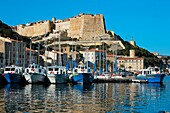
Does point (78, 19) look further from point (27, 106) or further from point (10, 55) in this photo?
point (27, 106)

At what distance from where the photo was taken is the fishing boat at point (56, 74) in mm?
53781

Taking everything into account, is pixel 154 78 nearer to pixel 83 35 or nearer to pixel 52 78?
pixel 52 78

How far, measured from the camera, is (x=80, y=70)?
192ft

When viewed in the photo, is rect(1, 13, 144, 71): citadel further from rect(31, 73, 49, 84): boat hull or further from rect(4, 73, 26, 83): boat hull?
rect(4, 73, 26, 83): boat hull

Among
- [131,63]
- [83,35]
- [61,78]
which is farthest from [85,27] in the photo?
[61,78]

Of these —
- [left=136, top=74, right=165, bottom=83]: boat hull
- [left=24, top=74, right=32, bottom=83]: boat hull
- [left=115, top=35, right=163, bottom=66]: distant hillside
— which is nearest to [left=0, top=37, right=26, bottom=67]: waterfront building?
[left=24, top=74, right=32, bottom=83]: boat hull

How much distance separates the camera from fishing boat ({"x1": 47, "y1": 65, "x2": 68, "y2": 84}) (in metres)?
53.8

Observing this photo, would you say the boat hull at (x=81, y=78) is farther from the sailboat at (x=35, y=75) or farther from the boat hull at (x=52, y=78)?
the sailboat at (x=35, y=75)

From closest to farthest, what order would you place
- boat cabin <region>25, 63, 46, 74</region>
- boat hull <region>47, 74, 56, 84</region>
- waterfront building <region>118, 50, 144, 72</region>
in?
boat hull <region>47, 74, 56, 84</region> < boat cabin <region>25, 63, 46, 74</region> < waterfront building <region>118, 50, 144, 72</region>

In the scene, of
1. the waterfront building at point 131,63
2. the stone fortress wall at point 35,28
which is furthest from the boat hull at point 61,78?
the stone fortress wall at point 35,28

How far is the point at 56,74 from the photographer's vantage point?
53.6 m

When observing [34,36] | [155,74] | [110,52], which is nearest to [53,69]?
[155,74]

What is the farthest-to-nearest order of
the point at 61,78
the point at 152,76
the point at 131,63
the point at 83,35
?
the point at 83,35 < the point at 131,63 < the point at 152,76 < the point at 61,78

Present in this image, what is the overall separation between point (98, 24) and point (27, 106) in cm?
12626
